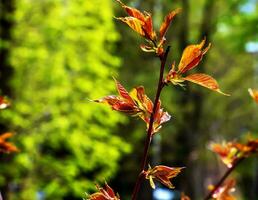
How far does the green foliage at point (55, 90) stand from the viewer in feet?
26.8

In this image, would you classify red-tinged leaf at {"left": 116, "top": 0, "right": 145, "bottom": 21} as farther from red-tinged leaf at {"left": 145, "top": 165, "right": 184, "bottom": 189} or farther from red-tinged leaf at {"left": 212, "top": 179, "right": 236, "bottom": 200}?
red-tinged leaf at {"left": 212, "top": 179, "right": 236, "bottom": 200}

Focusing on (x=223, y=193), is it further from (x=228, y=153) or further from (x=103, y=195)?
(x=103, y=195)

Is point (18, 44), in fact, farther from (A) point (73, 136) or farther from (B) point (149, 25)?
(B) point (149, 25)

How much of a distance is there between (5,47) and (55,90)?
113cm

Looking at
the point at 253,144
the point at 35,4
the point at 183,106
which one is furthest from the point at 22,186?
the point at 253,144

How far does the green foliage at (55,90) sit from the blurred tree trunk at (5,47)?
0.11 m

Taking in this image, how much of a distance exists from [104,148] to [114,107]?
27.0 ft

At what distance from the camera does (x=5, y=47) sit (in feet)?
25.2

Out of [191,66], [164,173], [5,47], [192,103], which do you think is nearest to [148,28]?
[191,66]

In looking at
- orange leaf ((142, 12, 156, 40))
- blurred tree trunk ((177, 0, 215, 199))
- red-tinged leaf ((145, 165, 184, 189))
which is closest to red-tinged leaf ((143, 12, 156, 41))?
orange leaf ((142, 12, 156, 40))

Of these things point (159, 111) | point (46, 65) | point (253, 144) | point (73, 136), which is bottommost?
point (73, 136)

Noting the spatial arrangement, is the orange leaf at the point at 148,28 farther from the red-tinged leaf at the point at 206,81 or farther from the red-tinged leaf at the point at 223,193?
the red-tinged leaf at the point at 223,193

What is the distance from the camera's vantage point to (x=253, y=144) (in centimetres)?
144

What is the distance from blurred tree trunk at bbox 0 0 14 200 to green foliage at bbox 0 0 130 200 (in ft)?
0.37
